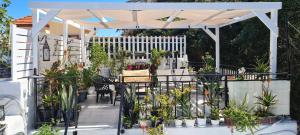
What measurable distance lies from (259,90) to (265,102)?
33cm

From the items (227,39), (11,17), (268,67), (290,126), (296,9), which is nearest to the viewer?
(290,126)

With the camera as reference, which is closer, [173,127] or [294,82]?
[173,127]

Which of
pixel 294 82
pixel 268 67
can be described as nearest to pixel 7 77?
pixel 268 67

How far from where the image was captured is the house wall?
27.5 feet

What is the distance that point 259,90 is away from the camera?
27.7ft

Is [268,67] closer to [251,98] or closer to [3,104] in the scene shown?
[251,98]

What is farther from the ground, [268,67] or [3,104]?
[268,67]

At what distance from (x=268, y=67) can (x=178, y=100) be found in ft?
8.58

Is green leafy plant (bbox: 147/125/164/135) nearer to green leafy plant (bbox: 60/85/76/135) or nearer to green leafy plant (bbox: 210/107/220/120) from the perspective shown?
green leafy plant (bbox: 210/107/220/120)

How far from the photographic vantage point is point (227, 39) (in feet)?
65.9

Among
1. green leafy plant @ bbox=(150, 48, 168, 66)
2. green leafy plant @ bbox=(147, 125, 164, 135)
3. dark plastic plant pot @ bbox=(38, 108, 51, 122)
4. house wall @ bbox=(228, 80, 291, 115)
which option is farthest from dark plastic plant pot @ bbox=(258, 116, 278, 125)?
green leafy plant @ bbox=(150, 48, 168, 66)

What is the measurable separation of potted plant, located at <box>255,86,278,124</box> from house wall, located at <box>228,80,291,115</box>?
93mm

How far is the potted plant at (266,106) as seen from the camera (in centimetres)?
816

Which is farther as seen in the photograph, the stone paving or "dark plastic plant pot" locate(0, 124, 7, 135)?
the stone paving
